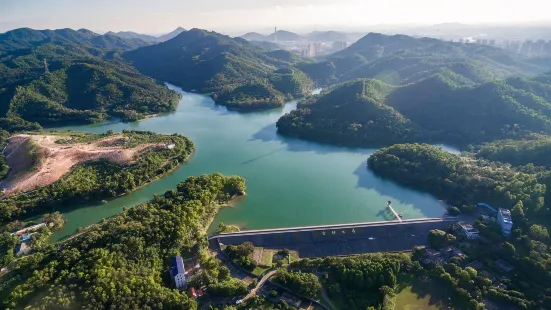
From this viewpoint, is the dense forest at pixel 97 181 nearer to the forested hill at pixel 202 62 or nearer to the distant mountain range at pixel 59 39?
the forested hill at pixel 202 62

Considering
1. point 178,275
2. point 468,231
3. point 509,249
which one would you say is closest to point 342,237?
point 468,231

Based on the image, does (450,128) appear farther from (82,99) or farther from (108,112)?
(82,99)

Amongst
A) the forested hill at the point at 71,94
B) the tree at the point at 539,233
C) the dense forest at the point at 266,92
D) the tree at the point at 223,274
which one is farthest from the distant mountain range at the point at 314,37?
the tree at the point at 223,274

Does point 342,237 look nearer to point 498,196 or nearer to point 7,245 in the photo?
point 498,196

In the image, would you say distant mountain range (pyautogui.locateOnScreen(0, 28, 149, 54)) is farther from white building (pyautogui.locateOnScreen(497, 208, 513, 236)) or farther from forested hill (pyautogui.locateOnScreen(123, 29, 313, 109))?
white building (pyautogui.locateOnScreen(497, 208, 513, 236))

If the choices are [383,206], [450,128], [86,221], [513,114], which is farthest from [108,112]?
[513,114]
